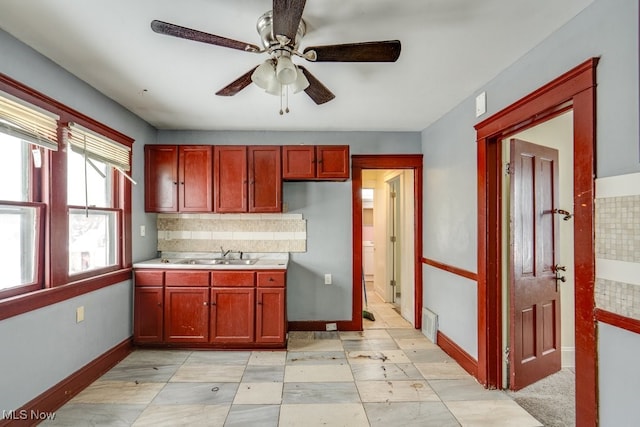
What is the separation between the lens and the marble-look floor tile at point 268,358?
9.59ft

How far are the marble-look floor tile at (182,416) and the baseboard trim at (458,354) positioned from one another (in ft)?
6.62

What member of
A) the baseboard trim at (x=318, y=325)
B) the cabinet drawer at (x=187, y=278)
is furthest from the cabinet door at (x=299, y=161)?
the baseboard trim at (x=318, y=325)

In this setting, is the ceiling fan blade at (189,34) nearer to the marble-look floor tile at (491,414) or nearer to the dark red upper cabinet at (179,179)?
the dark red upper cabinet at (179,179)

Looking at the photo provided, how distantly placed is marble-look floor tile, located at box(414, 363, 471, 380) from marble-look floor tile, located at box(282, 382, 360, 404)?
0.69 m

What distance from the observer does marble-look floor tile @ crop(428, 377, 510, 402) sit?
7.77 ft

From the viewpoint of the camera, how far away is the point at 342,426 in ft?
6.67

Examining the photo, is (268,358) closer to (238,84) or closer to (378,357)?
(378,357)

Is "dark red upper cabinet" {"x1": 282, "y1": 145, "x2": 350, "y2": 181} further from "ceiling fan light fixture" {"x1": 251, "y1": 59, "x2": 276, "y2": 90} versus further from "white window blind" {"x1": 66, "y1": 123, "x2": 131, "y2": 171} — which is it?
"ceiling fan light fixture" {"x1": 251, "y1": 59, "x2": 276, "y2": 90}

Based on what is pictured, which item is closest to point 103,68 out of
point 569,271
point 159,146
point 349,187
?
point 159,146

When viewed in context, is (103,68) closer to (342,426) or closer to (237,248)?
Answer: (237,248)

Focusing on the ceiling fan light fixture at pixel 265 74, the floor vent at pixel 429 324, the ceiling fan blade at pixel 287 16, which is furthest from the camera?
the floor vent at pixel 429 324

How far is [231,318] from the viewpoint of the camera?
124 inches

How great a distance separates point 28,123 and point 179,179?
1.52m

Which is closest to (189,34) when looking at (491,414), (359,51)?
(359,51)
